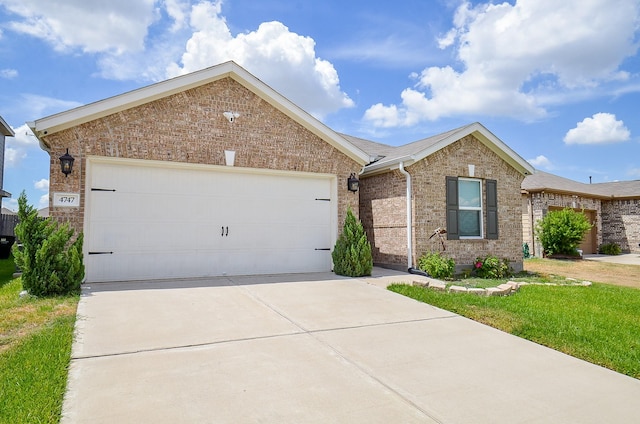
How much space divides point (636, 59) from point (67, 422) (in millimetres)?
17049

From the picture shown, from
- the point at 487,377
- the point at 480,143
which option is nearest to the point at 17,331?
the point at 487,377

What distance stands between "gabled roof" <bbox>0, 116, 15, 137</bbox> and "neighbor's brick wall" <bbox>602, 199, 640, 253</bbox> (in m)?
29.4

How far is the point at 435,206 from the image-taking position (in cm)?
996

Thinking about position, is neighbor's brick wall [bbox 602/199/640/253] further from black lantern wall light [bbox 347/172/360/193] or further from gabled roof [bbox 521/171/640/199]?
black lantern wall light [bbox 347/172/360/193]

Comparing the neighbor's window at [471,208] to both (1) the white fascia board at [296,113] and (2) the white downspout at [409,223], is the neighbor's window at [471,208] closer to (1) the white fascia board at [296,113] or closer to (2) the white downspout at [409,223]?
(2) the white downspout at [409,223]

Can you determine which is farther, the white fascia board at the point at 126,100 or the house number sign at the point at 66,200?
the house number sign at the point at 66,200

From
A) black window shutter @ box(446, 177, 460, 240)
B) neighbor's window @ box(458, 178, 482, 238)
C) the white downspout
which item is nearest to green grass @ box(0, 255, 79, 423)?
the white downspout

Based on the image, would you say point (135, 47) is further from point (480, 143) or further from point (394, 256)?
point (480, 143)

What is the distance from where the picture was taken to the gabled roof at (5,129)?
16.5m

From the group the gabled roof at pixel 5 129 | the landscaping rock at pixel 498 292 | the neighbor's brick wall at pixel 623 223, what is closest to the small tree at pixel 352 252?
the landscaping rock at pixel 498 292

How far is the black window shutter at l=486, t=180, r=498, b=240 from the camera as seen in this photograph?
10.7 metres

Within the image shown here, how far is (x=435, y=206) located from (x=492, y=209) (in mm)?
2044

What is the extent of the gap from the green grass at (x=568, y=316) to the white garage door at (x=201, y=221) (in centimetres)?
280

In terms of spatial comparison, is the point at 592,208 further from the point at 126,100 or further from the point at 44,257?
the point at 44,257
